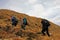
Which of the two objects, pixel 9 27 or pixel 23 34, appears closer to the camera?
pixel 23 34

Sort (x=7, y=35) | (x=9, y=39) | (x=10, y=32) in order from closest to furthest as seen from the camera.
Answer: (x=9, y=39) → (x=7, y=35) → (x=10, y=32)

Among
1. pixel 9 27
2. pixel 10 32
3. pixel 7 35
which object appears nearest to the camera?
pixel 7 35

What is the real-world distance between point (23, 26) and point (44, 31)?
3.04 meters

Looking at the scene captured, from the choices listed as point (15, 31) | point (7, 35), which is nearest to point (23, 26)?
point (15, 31)

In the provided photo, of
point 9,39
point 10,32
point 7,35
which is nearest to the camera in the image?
point 9,39

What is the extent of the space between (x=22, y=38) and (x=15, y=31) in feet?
13.0

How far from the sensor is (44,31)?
31547 mm

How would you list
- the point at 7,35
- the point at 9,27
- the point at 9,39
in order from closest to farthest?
the point at 9,39 → the point at 7,35 → the point at 9,27

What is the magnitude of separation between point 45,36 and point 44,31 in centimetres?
108

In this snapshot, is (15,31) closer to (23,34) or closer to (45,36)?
(23,34)

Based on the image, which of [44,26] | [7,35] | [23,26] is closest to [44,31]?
[44,26]

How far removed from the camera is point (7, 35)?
29.8 m

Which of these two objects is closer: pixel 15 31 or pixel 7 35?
pixel 7 35

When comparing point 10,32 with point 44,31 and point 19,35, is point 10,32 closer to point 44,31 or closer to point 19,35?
→ point 19,35
